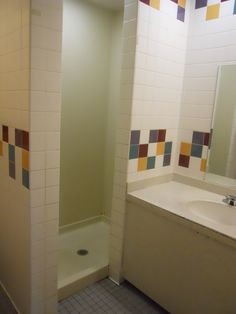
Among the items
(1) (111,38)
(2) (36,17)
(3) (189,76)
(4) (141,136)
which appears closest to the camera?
(2) (36,17)

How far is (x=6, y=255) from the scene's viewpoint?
1617 millimetres

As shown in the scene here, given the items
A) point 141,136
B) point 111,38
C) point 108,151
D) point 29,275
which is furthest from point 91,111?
point 29,275

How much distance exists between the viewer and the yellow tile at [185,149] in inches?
74.7

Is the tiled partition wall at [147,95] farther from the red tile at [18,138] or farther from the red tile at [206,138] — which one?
the red tile at [18,138]

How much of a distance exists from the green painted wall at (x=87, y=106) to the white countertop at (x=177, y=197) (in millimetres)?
856

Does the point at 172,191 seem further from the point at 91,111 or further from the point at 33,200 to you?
the point at 91,111

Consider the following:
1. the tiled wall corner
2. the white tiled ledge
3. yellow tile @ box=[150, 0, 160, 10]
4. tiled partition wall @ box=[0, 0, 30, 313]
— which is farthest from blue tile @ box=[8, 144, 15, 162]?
yellow tile @ box=[150, 0, 160, 10]

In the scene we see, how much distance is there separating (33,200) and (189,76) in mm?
1346

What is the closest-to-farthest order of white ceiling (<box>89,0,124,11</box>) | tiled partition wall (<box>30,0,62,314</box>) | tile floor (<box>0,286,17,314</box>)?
tiled partition wall (<box>30,0,62,314</box>) < tile floor (<box>0,286,17,314</box>) < white ceiling (<box>89,0,124,11</box>)

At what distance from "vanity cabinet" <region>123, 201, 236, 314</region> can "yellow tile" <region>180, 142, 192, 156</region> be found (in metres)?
0.57

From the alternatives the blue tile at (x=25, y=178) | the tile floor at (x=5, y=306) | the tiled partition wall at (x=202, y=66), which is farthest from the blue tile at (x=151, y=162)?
the tile floor at (x=5, y=306)

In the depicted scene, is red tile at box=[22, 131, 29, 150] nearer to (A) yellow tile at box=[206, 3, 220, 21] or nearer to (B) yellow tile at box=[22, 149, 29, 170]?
(B) yellow tile at box=[22, 149, 29, 170]

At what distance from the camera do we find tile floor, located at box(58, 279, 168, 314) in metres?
1.60

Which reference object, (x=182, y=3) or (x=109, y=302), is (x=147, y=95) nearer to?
(x=182, y=3)
